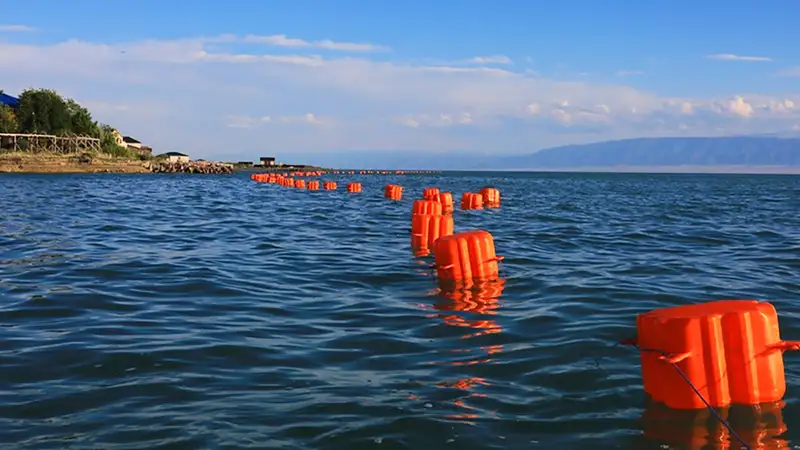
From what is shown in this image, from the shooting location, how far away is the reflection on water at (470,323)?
222 inches

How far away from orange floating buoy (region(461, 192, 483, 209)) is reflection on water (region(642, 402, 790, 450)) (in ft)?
82.5

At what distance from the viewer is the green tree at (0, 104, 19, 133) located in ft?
222

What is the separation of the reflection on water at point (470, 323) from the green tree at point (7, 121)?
70.8 metres

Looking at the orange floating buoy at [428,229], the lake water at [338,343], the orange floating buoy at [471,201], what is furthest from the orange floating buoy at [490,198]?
the orange floating buoy at [428,229]

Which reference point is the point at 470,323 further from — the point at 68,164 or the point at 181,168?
the point at 181,168

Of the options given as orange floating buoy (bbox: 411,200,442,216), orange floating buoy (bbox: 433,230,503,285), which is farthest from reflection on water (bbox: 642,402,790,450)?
orange floating buoy (bbox: 411,200,442,216)

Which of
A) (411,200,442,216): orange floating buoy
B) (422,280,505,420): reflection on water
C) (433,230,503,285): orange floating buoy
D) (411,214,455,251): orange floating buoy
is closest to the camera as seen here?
(422,280,505,420): reflection on water

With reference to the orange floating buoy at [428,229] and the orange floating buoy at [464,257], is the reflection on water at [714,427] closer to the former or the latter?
the orange floating buoy at [464,257]

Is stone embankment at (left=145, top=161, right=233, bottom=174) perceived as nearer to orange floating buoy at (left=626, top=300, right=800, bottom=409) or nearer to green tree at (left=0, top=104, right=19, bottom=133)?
green tree at (left=0, top=104, right=19, bottom=133)

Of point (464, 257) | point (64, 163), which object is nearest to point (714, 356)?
point (464, 257)

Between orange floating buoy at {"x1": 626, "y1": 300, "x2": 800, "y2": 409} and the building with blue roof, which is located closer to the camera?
orange floating buoy at {"x1": 626, "y1": 300, "x2": 800, "y2": 409}

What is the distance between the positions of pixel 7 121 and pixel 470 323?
73.3 m

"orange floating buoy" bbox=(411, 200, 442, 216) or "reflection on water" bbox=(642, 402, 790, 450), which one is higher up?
"orange floating buoy" bbox=(411, 200, 442, 216)

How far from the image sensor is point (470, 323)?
8250 millimetres
